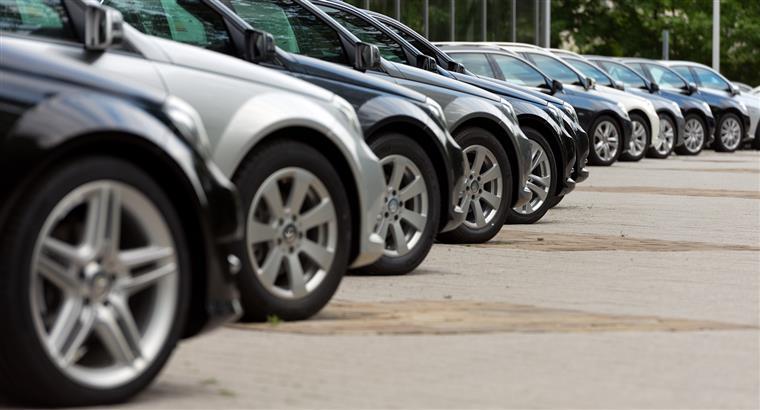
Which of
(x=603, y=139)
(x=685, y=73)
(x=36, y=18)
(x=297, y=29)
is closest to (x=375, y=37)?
(x=297, y=29)

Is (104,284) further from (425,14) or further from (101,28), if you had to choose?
(425,14)

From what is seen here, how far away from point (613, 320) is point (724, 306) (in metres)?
0.95

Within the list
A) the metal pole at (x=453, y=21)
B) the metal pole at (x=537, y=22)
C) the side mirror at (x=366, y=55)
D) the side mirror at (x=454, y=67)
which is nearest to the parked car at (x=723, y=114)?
the metal pole at (x=453, y=21)

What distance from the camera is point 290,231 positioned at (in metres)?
7.77

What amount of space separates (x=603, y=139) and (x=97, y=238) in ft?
69.2

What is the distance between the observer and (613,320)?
805 centimetres

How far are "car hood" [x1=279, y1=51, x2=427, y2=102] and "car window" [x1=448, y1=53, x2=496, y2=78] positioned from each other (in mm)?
11719

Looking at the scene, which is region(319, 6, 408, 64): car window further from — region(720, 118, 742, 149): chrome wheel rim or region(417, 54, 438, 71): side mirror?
region(720, 118, 742, 149): chrome wheel rim

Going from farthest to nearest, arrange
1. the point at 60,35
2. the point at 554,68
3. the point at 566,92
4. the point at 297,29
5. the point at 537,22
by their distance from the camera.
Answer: the point at 537,22 → the point at 566,92 → the point at 554,68 → the point at 297,29 → the point at 60,35

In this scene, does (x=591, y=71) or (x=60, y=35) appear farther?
(x=591, y=71)

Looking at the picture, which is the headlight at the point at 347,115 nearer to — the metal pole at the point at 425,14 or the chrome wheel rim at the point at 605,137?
the chrome wheel rim at the point at 605,137

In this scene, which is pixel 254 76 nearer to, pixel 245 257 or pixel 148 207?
pixel 245 257

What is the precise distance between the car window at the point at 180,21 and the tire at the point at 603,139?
54.0ft

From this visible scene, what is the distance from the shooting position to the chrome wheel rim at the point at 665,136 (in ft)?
99.2
